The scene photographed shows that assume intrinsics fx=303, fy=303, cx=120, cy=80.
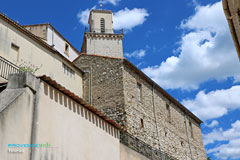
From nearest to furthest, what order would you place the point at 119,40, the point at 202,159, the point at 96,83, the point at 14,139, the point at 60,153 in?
the point at 14,139, the point at 60,153, the point at 96,83, the point at 202,159, the point at 119,40

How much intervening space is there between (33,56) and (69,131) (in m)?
8.81

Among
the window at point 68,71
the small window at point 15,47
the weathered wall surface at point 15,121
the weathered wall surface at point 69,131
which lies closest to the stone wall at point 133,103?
the window at point 68,71

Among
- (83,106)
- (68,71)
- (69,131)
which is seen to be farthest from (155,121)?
(69,131)

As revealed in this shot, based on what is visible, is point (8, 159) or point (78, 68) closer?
point (8, 159)

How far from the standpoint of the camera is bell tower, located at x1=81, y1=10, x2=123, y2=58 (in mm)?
33434

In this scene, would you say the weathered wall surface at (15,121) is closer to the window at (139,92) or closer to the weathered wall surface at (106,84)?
the weathered wall surface at (106,84)

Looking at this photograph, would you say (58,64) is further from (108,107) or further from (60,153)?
(60,153)

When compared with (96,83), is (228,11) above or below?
below

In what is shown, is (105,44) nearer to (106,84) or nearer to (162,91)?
(162,91)

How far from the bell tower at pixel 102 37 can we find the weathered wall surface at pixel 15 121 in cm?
2507

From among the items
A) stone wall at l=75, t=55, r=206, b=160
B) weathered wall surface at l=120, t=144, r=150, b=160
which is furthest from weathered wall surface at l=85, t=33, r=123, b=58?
weathered wall surface at l=120, t=144, r=150, b=160

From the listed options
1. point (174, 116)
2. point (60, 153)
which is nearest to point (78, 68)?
point (174, 116)

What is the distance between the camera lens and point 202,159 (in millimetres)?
25156

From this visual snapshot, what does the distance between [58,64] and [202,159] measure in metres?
14.7
